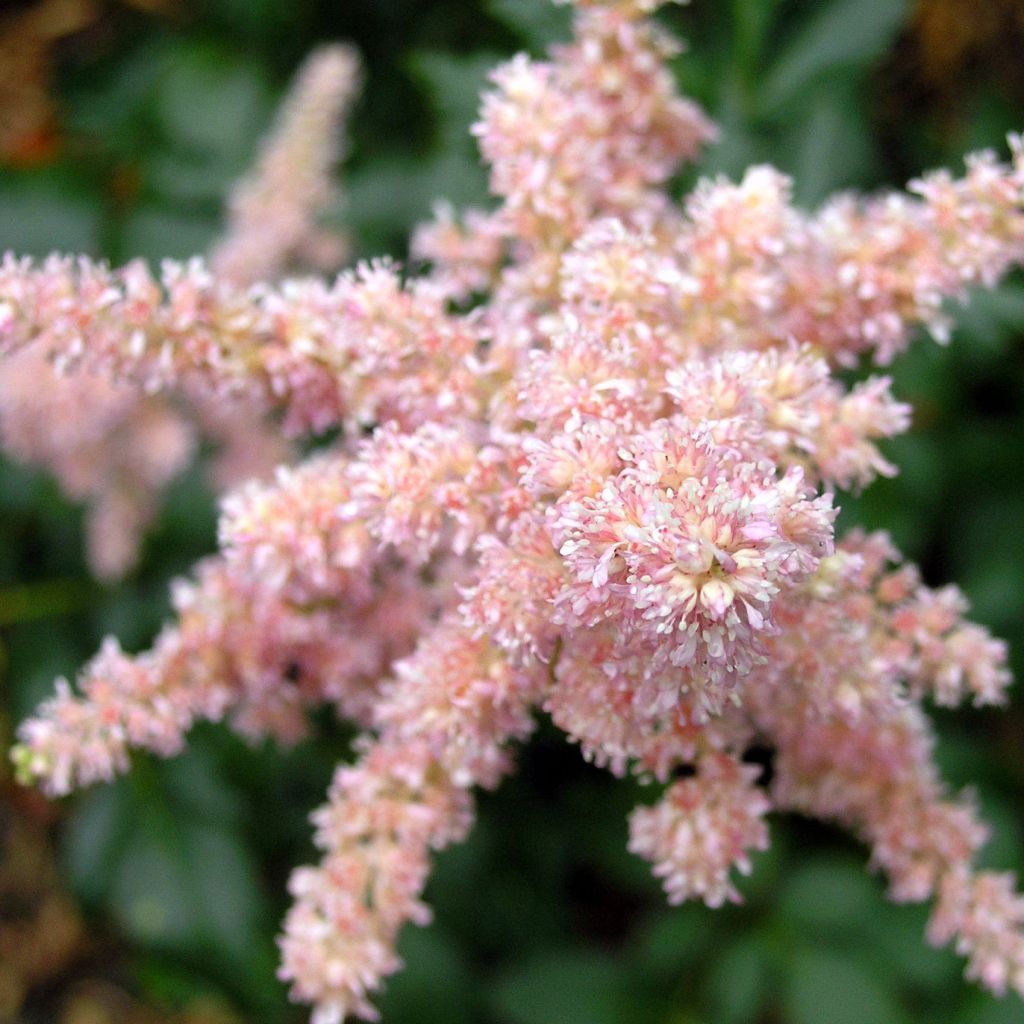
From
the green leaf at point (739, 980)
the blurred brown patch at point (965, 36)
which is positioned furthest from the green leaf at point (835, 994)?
the blurred brown patch at point (965, 36)

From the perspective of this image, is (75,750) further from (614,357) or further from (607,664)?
(614,357)

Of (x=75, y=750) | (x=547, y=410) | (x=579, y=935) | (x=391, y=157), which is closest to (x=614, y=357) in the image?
(x=547, y=410)

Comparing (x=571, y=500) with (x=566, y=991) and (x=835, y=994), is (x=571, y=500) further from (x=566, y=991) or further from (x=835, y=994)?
(x=566, y=991)

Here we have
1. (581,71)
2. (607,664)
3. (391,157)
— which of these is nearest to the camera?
(607,664)

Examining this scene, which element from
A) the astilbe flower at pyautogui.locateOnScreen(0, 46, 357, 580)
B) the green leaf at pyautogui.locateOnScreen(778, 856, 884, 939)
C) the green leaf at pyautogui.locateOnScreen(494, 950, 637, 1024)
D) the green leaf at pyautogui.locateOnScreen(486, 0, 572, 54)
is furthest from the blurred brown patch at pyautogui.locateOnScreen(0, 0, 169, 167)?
the green leaf at pyautogui.locateOnScreen(778, 856, 884, 939)

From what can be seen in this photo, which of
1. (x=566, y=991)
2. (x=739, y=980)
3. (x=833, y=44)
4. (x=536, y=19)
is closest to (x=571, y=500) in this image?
(x=536, y=19)

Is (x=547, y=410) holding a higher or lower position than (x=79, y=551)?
lower
